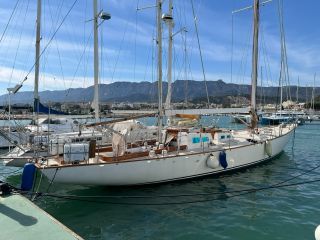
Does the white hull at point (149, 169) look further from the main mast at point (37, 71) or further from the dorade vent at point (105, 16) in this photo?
the main mast at point (37, 71)

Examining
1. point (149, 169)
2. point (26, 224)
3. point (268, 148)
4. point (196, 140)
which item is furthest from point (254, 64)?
point (26, 224)

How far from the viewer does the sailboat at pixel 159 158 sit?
Result: 12016mm

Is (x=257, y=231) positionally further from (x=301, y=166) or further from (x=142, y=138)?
(x=301, y=166)

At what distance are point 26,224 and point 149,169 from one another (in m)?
6.75

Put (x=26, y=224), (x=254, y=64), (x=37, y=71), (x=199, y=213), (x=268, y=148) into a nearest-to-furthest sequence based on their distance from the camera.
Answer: (x=26, y=224) → (x=199, y=213) → (x=268, y=148) → (x=254, y=64) → (x=37, y=71)

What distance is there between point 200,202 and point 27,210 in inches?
247

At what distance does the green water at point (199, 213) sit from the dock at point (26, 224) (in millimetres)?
2140

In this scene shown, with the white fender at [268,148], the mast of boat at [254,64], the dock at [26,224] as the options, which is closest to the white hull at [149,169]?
the white fender at [268,148]

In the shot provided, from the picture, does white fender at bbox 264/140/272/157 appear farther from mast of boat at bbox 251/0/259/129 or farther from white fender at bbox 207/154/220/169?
white fender at bbox 207/154/220/169

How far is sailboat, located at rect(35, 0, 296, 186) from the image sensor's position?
39.4ft

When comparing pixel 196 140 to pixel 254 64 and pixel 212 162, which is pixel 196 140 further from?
pixel 254 64

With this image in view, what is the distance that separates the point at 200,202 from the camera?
11992mm

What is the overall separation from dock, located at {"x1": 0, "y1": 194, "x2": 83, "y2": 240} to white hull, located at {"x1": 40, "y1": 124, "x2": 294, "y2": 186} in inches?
141

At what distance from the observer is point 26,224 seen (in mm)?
6766
